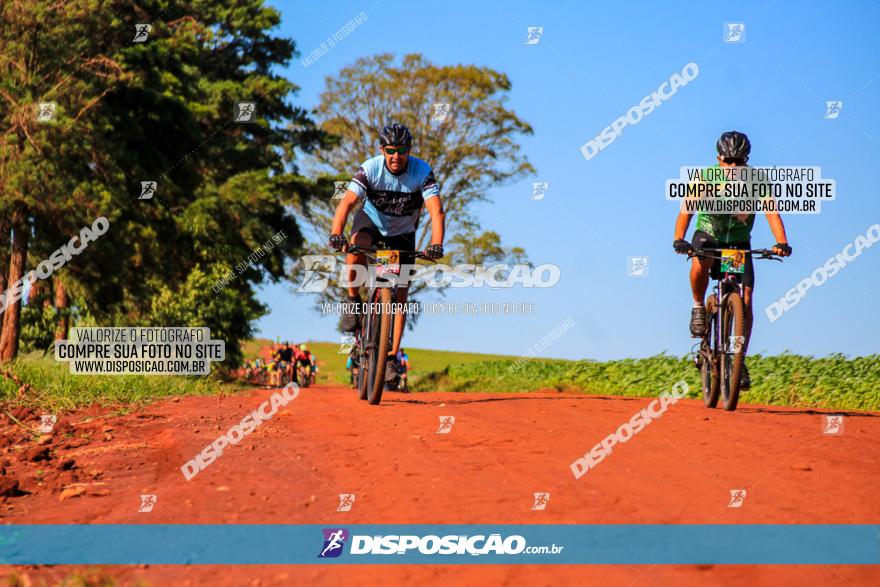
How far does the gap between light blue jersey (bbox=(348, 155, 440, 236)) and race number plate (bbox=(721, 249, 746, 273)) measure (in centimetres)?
313

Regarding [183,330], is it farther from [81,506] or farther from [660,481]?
[660,481]

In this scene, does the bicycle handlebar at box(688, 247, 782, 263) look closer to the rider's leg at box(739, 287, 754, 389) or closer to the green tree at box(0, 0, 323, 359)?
the rider's leg at box(739, 287, 754, 389)

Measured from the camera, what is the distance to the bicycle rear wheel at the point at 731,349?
921 cm

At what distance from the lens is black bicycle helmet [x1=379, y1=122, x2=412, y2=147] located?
9516 mm

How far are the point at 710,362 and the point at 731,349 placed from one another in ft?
2.02

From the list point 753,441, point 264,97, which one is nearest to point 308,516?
point 753,441

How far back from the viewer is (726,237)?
31.5 ft

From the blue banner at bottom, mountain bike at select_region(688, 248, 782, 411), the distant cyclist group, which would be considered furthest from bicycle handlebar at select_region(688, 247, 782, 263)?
the distant cyclist group

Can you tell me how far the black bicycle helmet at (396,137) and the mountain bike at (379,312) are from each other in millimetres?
1140

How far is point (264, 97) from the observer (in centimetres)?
3056

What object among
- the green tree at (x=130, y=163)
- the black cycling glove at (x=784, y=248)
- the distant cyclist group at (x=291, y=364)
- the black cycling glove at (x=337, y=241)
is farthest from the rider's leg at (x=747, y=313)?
the distant cyclist group at (x=291, y=364)

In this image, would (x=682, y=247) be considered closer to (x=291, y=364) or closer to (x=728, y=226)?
(x=728, y=226)

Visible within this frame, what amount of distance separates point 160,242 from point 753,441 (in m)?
19.2

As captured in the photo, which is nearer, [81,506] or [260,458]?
[81,506]
